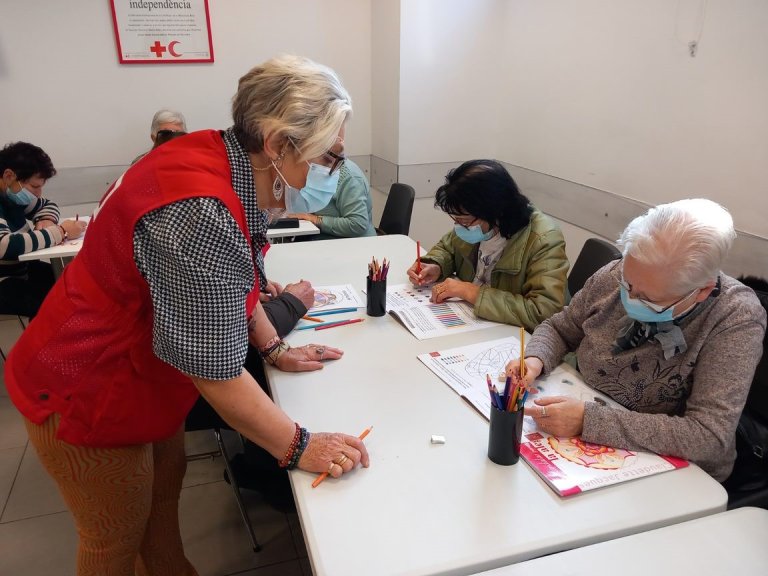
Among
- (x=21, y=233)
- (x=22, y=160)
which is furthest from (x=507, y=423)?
(x=22, y=160)

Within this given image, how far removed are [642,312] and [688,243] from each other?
18 centimetres

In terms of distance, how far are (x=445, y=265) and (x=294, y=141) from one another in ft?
3.84

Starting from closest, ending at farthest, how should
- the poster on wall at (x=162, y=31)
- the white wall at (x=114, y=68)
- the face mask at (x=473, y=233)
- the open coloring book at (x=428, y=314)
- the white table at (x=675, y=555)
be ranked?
the white table at (x=675, y=555) < the open coloring book at (x=428, y=314) < the face mask at (x=473, y=233) < the white wall at (x=114, y=68) < the poster on wall at (x=162, y=31)

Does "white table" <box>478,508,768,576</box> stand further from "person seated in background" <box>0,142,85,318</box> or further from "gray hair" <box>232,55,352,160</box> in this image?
"person seated in background" <box>0,142,85,318</box>

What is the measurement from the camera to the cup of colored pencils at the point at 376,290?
168 centimetres

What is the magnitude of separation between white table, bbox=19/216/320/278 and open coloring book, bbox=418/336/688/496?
5.48 feet

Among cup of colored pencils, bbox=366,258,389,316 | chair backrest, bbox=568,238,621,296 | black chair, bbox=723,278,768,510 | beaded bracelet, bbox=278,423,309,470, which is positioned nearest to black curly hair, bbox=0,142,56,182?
cup of colored pencils, bbox=366,258,389,316

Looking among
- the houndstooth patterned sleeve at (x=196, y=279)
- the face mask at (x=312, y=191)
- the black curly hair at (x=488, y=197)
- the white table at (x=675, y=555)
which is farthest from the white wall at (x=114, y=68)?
the white table at (x=675, y=555)

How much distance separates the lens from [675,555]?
866mm

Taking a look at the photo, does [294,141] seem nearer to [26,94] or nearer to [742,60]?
[742,60]

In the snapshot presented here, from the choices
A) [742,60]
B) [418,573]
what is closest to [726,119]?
[742,60]

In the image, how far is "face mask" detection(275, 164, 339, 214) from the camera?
1138mm

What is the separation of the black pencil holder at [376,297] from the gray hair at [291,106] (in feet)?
2.23

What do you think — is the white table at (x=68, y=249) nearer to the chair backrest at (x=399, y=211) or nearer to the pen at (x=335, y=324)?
the chair backrest at (x=399, y=211)
